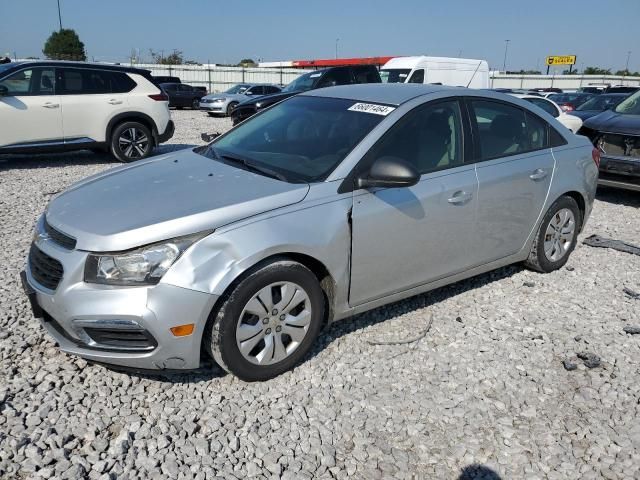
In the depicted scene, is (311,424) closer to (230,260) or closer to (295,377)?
(295,377)

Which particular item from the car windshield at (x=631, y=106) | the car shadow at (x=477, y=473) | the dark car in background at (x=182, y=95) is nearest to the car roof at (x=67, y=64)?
the car windshield at (x=631, y=106)

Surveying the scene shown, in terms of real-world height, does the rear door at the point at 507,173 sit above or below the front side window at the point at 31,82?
below

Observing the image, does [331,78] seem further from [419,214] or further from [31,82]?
[419,214]

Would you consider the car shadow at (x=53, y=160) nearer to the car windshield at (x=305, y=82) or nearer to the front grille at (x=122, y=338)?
the car windshield at (x=305, y=82)

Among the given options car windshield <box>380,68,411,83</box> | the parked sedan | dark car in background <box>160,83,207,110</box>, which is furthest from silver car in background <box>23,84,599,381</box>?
dark car in background <box>160,83,207,110</box>

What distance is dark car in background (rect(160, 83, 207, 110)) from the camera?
81.2 feet

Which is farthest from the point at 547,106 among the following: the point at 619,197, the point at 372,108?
the point at 372,108

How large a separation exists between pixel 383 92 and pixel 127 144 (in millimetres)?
6858

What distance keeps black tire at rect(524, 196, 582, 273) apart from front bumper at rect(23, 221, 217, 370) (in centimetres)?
308

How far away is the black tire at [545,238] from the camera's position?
14.9ft

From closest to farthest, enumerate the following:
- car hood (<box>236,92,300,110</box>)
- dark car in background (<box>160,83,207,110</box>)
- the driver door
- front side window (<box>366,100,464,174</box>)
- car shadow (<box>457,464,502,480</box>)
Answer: car shadow (<box>457,464,502,480</box>), the driver door, front side window (<box>366,100,464,174</box>), car hood (<box>236,92,300,110</box>), dark car in background (<box>160,83,207,110</box>)

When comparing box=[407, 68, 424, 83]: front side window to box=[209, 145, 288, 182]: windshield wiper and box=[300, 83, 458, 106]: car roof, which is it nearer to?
box=[300, 83, 458, 106]: car roof

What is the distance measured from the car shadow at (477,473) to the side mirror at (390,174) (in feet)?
5.09

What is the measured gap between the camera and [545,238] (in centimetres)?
461
